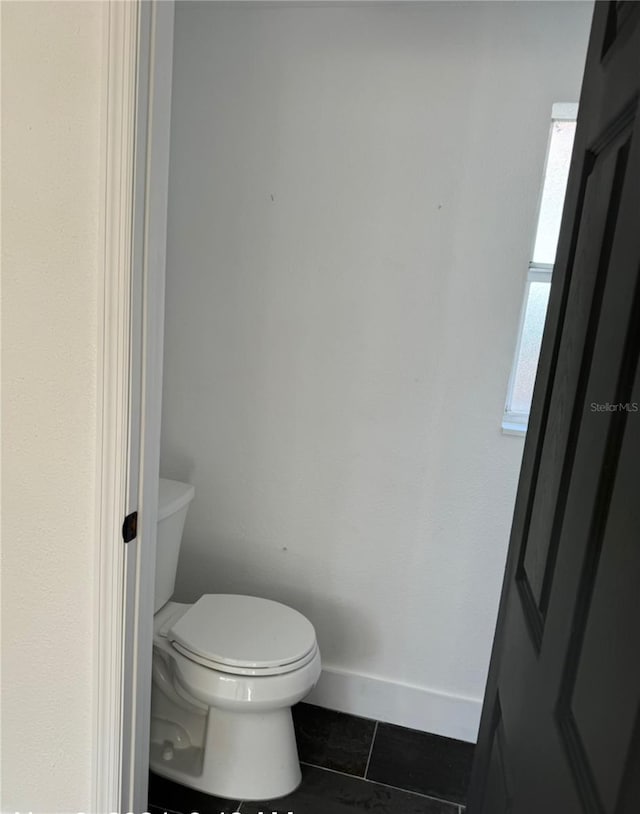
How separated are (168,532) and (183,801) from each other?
711mm

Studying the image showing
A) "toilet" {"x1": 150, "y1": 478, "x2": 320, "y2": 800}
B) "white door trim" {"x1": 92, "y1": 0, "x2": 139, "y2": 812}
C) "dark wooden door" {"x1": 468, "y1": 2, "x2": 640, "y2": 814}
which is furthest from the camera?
"toilet" {"x1": 150, "y1": 478, "x2": 320, "y2": 800}

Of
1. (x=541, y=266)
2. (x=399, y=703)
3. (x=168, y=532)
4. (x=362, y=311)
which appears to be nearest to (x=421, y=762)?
(x=399, y=703)

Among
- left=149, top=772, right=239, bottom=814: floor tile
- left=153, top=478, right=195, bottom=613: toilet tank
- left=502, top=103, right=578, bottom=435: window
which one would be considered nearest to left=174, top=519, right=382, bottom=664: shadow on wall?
left=153, top=478, right=195, bottom=613: toilet tank

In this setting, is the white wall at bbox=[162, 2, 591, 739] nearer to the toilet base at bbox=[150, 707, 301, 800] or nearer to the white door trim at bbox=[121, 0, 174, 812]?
the toilet base at bbox=[150, 707, 301, 800]

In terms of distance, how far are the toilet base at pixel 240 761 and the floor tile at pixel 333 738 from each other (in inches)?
7.0

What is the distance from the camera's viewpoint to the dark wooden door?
57 cm

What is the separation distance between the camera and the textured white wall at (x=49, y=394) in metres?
1.01

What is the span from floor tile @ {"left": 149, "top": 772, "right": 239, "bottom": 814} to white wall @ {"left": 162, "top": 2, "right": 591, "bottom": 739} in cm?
51

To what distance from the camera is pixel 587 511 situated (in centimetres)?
69

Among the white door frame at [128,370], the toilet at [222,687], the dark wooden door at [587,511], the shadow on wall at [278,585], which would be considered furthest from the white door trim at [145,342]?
the shadow on wall at [278,585]

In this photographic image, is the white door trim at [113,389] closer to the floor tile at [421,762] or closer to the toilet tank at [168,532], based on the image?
the toilet tank at [168,532]

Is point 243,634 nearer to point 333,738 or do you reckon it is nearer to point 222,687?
point 222,687

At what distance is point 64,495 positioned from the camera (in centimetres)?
114

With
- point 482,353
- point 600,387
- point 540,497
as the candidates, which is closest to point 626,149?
point 600,387
